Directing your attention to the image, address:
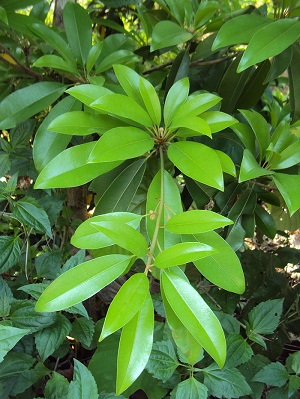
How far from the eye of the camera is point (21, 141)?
920 millimetres

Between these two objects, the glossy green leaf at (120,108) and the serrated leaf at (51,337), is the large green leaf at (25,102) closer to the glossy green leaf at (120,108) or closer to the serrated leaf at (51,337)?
the glossy green leaf at (120,108)

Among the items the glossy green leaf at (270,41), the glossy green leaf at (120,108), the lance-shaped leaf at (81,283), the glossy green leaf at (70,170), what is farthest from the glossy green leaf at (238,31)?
the lance-shaped leaf at (81,283)

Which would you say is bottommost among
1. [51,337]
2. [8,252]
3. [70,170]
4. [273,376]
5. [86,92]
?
[273,376]

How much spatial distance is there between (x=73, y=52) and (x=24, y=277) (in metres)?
0.54

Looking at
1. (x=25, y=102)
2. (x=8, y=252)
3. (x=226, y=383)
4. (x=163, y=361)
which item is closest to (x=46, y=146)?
(x=25, y=102)

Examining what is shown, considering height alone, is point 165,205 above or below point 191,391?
above

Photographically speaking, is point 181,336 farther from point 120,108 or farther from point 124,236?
point 120,108

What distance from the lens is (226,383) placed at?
80 cm

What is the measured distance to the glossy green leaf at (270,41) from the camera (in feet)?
2.10

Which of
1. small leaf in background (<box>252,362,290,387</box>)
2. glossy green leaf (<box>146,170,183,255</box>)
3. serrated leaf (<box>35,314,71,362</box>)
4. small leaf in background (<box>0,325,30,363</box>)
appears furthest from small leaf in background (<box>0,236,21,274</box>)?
small leaf in background (<box>252,362,290,387</box>)

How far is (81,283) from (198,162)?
24 cm

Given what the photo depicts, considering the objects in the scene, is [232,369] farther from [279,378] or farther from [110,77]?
[110,77]

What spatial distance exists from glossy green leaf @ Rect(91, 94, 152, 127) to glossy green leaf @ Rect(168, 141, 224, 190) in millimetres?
68

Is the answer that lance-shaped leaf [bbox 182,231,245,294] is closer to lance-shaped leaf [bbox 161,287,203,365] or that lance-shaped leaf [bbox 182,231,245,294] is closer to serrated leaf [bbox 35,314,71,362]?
lance-shaped leaf [bbox 161,287,203,365]
